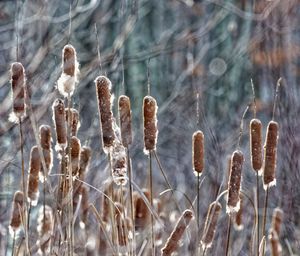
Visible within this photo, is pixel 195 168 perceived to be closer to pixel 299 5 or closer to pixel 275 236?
pixel 275 236

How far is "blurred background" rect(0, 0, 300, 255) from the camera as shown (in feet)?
12.1

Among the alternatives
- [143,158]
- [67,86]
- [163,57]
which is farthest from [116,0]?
[67,86]

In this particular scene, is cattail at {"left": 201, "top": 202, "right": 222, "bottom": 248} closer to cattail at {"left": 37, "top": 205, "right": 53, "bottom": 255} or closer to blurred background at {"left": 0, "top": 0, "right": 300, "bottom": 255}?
blurred background at {"left": 0, "top": 0, "right": 300, "bottom": 255}

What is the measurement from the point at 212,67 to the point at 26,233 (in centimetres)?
787

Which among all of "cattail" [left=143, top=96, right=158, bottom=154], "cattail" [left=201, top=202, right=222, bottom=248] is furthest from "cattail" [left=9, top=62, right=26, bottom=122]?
"cattail" [left=201, top=202, right=222, bottom=248]

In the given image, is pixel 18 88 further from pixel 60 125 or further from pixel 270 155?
pixel 270 155

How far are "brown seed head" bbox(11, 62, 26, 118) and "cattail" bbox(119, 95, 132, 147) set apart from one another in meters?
0.26

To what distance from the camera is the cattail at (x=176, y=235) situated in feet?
9.51

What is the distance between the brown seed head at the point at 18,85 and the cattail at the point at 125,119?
0.86 feet

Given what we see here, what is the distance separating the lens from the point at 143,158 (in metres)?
7.14

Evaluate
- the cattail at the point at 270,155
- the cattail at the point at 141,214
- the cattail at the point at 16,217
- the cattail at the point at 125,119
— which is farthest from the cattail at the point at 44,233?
the cattail at the point at 270,155

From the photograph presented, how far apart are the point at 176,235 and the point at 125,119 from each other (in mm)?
345

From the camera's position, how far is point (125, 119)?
9.44ft

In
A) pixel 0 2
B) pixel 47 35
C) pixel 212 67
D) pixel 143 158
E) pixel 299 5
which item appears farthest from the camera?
pixel 212 67
